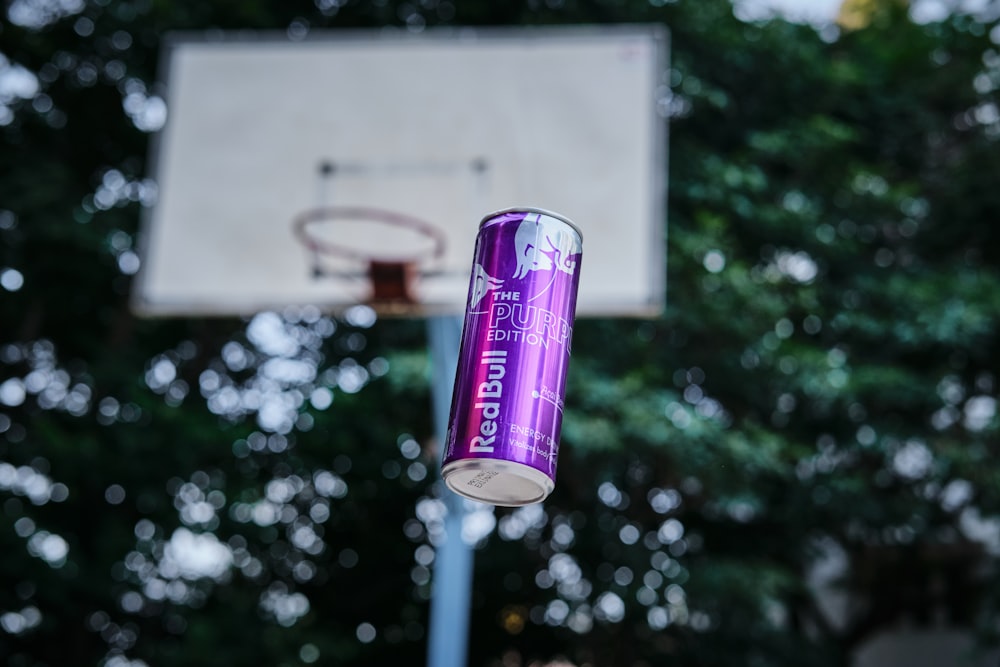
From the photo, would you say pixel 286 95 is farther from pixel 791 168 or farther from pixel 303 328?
pixel 791 168

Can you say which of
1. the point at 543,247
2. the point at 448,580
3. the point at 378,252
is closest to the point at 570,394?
the point at 448,580

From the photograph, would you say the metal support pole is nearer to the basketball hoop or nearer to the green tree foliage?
the basketball hoop

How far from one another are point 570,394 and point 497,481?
854cm

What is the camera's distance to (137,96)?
481 inches

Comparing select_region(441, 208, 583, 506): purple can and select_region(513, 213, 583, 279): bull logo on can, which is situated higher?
select_region(513, 213, 583, 279): bull logo on can

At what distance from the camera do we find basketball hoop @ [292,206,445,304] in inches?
→ 304

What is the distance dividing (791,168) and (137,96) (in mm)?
6048

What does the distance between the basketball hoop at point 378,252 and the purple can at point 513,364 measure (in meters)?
5.99

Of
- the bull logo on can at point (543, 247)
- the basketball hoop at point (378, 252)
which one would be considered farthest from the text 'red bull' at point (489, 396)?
the basketball hoop at point (378, 252)

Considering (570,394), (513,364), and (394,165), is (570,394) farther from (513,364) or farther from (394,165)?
(513,364)

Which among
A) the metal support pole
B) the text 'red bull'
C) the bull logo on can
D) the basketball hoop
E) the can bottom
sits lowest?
the can bottom

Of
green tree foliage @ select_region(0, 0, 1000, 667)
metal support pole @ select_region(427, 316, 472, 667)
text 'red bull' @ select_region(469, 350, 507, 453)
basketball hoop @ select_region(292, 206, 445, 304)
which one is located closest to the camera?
text 'red bull' @ select_region(469, 350, 507, 453)

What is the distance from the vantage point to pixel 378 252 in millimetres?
7785

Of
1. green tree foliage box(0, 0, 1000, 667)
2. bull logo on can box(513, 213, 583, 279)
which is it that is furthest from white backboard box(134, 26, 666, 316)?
bull logo on can box(513, 213, 583, 279)
